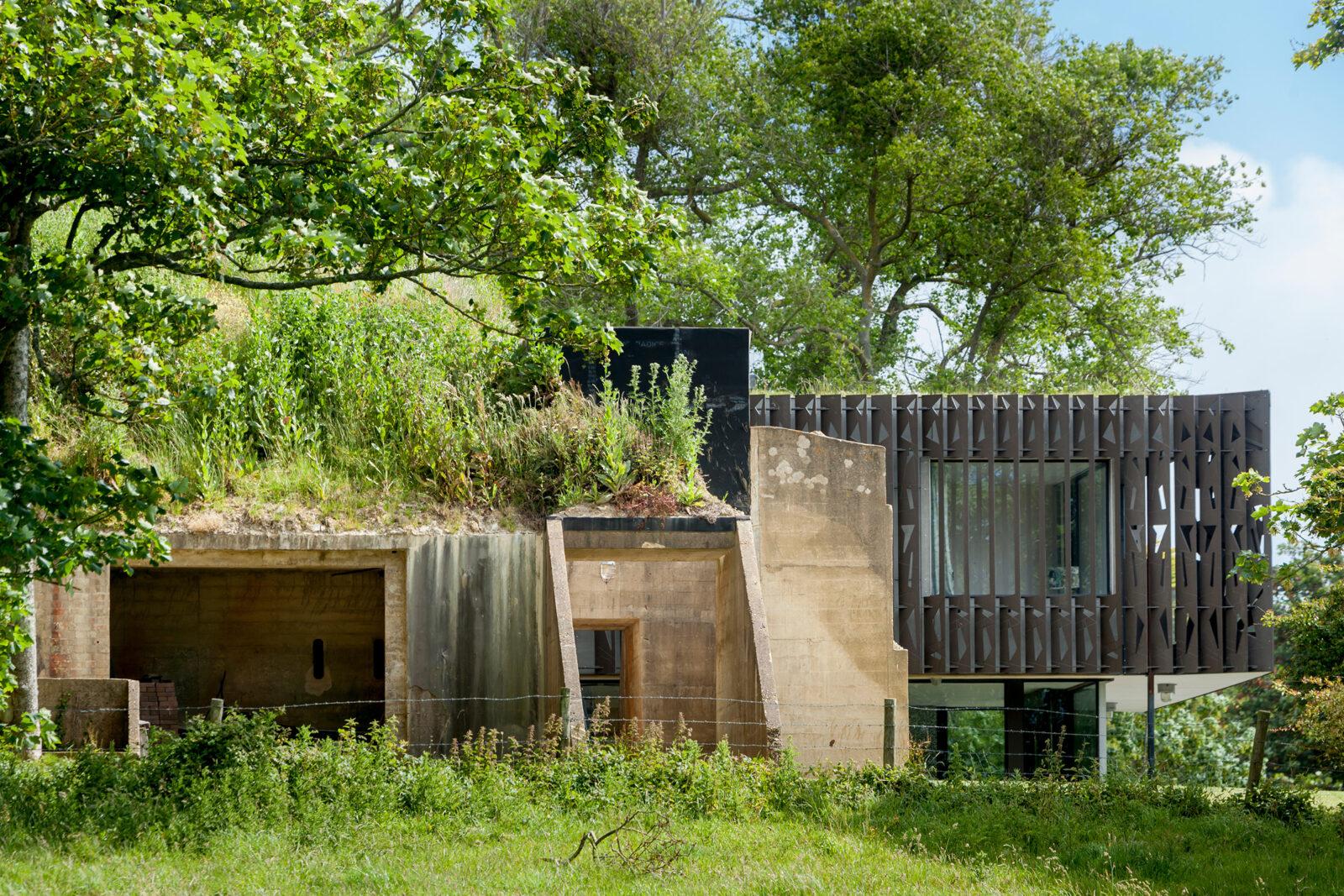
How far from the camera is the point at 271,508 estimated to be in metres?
14.1

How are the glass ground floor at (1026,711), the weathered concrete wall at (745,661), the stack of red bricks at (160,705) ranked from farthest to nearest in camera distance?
1. the glass ground floor at (1026,711)
2. the stack of red bricks at (160,705)
3. the weathered concrete wall at (745,661)

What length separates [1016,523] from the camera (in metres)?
19.5

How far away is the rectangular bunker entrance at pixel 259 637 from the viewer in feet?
64.9

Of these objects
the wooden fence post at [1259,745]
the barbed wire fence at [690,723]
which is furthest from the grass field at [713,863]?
the wooden fence post at [1259,745]

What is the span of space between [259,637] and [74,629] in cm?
676

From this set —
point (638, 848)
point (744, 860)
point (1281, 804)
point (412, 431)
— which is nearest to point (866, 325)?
point (412, 431)

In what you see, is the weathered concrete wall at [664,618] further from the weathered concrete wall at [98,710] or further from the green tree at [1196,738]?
the green tree at [1196,738]

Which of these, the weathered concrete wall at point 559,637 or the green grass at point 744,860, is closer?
the green grass at point 744,860

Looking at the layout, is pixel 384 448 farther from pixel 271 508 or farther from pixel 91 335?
pixel 91 335

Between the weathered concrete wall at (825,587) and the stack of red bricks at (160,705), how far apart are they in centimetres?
799

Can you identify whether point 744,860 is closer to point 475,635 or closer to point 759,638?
point 759,638

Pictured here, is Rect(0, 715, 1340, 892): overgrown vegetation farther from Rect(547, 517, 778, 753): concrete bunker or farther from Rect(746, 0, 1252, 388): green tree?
Rect(746, 0, 1252, 388): green tree

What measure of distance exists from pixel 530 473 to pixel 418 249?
3846 mm

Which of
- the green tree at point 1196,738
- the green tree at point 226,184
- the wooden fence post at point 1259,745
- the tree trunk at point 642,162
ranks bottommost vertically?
the green tree at point 1196,738
